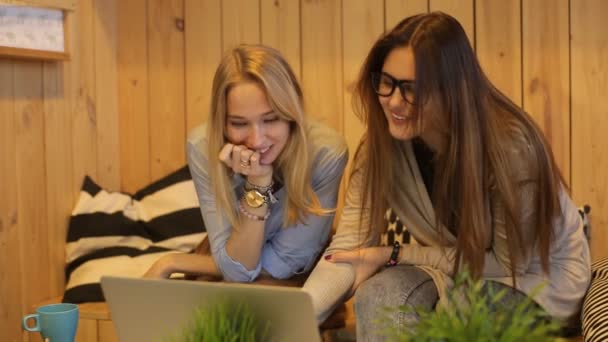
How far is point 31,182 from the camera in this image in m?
2.20

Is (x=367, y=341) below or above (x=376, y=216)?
below

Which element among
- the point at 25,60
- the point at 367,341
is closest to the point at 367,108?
the point at 367,341

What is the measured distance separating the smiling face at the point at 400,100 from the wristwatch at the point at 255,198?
361 millimetres

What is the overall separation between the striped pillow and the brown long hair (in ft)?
3.48

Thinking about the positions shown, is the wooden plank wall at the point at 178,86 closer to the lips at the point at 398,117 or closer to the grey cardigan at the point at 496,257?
the grey cardigan at the point at 496,257

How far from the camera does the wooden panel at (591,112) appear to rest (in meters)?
2.05

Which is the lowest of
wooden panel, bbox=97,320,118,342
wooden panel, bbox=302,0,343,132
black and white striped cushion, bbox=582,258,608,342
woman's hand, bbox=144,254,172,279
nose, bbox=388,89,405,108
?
wooden panel, bbox=97,320,118,342

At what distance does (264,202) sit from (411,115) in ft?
1.40

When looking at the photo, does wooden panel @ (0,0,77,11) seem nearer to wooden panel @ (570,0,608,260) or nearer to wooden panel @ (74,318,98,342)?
wooden panel @ (74,318,98,342)

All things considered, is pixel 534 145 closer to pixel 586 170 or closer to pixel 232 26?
pixel 586 170

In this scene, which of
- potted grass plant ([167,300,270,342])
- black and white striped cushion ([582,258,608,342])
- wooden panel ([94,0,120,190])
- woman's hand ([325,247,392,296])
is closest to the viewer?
potted grass plant ([167,300,270,342])

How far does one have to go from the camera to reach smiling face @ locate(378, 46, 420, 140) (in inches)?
55.7

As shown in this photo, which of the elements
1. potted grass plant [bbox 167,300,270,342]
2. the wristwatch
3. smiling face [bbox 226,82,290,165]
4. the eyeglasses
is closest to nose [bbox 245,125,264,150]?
smiling face [bbox 226,82,290,165]

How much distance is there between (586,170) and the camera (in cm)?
210
